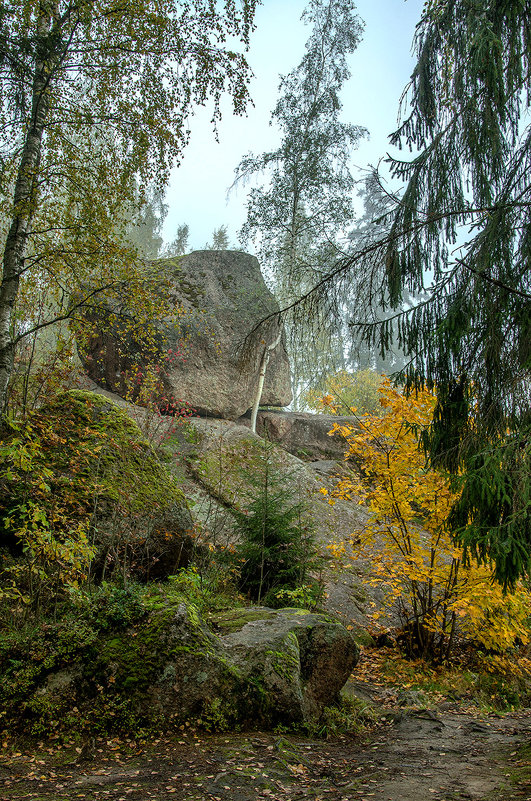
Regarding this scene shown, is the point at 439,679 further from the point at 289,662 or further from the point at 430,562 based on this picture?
the point at 289,662

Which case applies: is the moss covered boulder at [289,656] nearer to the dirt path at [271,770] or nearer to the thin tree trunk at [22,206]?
the dirt path at [271,770]

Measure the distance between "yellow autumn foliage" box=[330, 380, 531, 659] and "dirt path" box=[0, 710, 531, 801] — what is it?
1.59 metres

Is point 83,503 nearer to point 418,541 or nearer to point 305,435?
point 418,541

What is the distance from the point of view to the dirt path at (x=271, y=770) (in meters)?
2.31

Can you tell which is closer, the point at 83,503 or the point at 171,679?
the point at 171,679

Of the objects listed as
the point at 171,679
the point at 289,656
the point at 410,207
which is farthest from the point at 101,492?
the point at 410,207

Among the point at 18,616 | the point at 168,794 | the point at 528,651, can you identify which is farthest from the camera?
the point at 528,651

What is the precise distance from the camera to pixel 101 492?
4.42 m

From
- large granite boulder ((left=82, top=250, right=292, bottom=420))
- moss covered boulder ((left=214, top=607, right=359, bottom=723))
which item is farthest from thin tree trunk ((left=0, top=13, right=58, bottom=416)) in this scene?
large granite boulder ((left=82, top=250, right=292, bottom=420))

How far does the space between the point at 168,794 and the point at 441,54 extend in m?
5.32

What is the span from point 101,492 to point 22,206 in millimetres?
2911

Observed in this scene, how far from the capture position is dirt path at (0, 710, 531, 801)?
2.31m

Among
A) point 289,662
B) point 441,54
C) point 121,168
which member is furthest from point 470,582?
point 121,168

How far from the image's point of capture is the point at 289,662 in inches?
142
